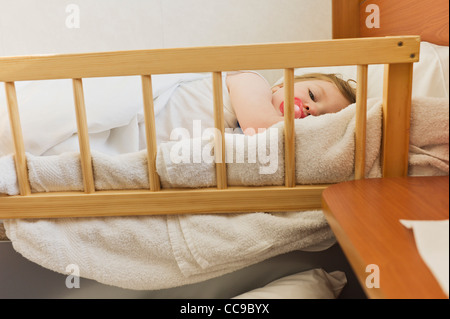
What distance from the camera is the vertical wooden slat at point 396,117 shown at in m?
0.72

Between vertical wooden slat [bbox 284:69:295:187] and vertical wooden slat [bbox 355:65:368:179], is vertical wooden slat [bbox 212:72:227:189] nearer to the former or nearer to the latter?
vertical wooden slat [bbox 284:69:295:187]

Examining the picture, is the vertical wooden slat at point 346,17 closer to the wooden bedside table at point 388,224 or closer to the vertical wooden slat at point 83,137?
the wooden bedside table at point 388,224

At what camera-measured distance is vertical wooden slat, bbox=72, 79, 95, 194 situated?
745 millimetres

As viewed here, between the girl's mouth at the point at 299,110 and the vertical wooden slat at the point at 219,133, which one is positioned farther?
the girl's mouth at the point at 299,110

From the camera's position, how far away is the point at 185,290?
0.87 metres

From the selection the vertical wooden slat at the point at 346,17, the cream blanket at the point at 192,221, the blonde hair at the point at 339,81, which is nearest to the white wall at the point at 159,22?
the vertical wooden slat at the point at 346,17

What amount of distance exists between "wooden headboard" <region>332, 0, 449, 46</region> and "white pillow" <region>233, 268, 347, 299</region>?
1.67ft

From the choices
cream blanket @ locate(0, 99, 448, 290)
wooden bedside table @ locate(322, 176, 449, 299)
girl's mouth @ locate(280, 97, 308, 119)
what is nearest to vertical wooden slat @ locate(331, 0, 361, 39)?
girl's mouth @ locate(280, 97, 308, 119)

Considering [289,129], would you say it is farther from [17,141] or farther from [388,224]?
[17,141]

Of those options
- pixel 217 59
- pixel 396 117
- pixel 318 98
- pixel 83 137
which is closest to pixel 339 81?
pixel 318 98

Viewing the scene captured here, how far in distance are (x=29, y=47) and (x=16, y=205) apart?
119 centimetres

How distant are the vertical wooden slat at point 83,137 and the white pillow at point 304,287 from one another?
0.38 meters

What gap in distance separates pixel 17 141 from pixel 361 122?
678mm
